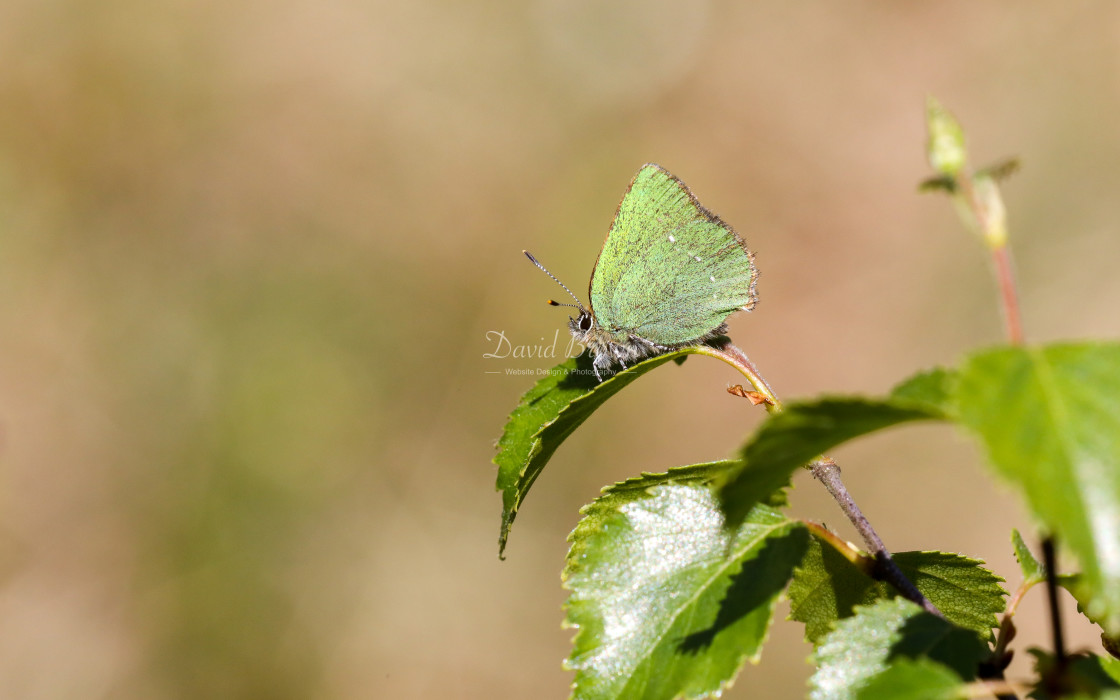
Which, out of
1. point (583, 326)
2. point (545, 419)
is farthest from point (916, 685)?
point (583, 326)

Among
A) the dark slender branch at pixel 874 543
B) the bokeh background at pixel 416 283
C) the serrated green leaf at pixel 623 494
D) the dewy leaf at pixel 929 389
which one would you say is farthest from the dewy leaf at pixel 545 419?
the bokeh background at pixel 416 283

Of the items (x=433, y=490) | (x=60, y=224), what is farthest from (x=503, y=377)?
(x=60, y=224)

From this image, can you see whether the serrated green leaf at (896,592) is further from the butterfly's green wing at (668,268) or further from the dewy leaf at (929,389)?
the butterfly's green wing at (668,268)

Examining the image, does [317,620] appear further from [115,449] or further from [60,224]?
[60,224]

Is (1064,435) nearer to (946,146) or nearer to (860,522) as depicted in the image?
(946,146)

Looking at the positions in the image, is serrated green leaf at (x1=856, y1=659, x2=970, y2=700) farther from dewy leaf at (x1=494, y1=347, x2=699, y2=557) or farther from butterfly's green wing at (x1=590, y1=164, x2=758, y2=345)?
butterfly's green wing at (x1=590, y1=164, x2=758, y2=345)

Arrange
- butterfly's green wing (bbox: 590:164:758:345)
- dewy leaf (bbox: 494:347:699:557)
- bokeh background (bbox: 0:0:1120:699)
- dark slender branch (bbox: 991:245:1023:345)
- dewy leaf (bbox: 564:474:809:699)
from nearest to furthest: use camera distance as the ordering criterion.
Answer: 1. dark slender branch (bbox: 991:245:1023:345)
2. dewy leaf (bbox: 564:474:809:699)
3. dewy leaf (bbox: 494:347:699:557)
4. butterfly's green wing (bbox: 590:164:758:345)
5. bokeh background (bbox: 0:0:1120:699)

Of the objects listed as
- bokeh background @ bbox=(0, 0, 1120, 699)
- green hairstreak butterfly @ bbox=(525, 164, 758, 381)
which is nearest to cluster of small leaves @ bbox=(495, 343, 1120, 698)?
green hairstreak butterfly @ bbox=(525, 164, 758, 381)

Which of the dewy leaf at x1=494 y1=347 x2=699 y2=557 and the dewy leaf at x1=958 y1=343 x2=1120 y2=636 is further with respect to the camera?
the dewy leaf at x1=494 y1=347 x2=699 y2=557
